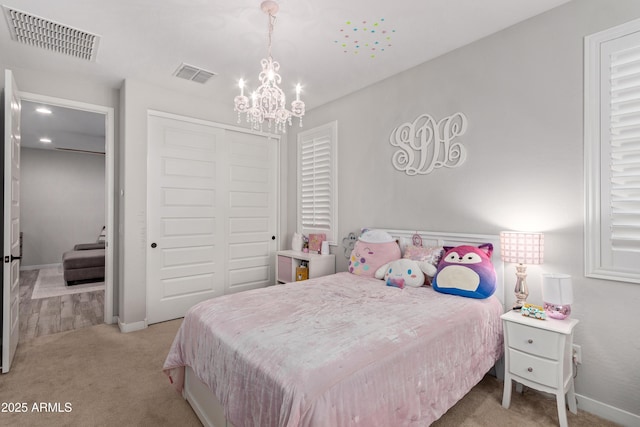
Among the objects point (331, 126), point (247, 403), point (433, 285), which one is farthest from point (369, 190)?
point (247, 403)

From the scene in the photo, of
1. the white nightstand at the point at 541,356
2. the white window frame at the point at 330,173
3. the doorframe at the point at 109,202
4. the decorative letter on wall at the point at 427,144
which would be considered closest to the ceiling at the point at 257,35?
the doorframe at the point at 109,202

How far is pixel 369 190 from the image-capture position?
3.46 meters

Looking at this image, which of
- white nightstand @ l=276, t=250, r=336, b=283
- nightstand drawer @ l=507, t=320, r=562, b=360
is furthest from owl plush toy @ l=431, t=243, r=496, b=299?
white nightstand @ l=276, t=250, r=336, b=283

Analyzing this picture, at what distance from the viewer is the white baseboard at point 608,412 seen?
184cm

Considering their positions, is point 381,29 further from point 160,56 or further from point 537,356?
point 537,356

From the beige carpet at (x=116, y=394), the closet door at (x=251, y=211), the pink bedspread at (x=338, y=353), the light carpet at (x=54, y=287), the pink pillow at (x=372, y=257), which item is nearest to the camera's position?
the pink bedspread at (x=338, y=353)

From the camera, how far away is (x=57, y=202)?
6793 millimetres

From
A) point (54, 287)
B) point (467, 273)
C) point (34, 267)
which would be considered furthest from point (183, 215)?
point (34, 267)

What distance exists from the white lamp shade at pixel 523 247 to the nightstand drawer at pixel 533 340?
0.44m

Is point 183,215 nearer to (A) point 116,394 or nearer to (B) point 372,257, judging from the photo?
(A) point 116,394

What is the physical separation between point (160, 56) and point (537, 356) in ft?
12.3

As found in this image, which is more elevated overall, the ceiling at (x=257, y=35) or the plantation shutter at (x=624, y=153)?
the ceiling at (x=257, y=35)

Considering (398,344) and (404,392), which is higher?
(398,344)

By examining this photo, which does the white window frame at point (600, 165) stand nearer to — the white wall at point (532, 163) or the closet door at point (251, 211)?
the white wall at point (532, 163)
